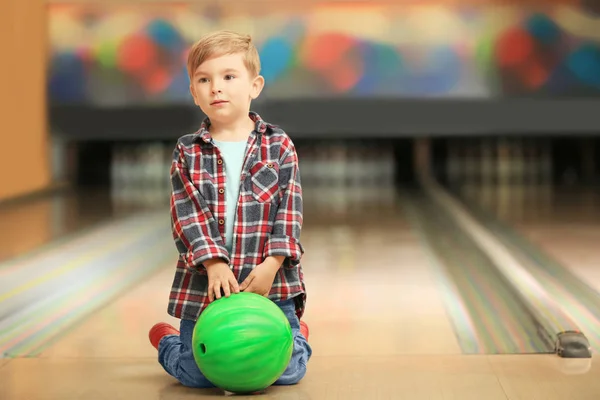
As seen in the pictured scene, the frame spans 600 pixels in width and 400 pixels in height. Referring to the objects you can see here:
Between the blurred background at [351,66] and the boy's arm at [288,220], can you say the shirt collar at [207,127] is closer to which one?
the boy's arm at [288,220]

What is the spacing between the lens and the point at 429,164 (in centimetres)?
1017

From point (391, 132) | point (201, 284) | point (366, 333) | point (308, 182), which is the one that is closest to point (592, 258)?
point (366, 333)

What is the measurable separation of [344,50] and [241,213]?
232 inches

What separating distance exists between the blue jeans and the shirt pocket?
0.25 meters

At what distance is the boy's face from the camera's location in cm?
233

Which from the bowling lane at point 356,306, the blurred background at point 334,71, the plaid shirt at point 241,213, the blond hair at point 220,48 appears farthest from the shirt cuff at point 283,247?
the blurred background at point 334,71

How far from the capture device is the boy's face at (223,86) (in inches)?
91.6

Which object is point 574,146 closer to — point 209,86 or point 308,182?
point 308,182

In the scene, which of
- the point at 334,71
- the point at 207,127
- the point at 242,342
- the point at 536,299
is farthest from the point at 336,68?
the point at 242,342

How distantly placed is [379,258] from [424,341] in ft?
5.59

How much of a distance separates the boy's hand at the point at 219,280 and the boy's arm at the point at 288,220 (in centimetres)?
9

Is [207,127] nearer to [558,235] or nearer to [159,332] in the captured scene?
[159,332]

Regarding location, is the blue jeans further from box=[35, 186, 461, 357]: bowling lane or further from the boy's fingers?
box=[35, 186, 461, 357]: bowling lane

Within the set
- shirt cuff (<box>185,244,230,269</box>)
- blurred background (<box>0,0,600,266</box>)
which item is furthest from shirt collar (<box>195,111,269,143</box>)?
blurred background (<box>0,0,600,266</box>)
